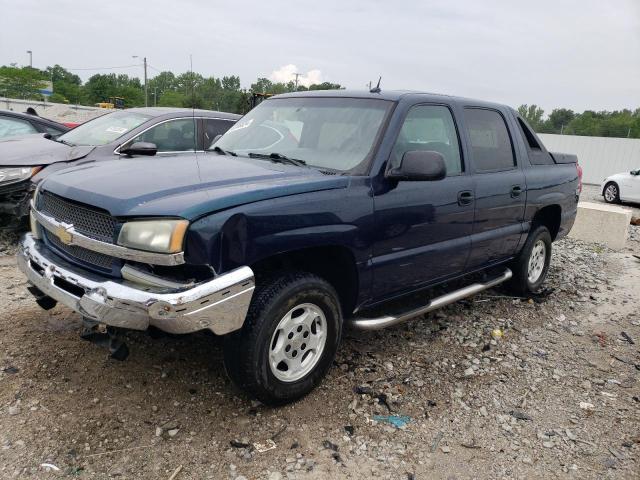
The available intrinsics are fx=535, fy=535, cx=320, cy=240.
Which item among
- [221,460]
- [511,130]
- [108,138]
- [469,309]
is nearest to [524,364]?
[469,309]

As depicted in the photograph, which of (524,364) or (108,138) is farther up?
(108,138)

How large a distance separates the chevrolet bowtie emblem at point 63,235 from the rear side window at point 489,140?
118 inches

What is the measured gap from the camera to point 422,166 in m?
3.31

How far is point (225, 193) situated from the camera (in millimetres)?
2748

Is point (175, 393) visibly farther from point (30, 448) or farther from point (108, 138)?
point (108, 138)

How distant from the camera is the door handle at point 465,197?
4.01m

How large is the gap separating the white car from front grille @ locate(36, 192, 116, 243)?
16.2 meters

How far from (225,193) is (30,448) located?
5.25ft

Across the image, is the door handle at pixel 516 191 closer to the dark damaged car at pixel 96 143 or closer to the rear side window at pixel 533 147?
→ the rear side window at pixel 533 147

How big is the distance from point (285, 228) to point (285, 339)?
2.16 ft

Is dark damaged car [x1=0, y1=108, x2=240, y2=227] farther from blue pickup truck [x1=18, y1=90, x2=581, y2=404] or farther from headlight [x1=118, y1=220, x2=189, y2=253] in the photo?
headlight [x1=118, y1=220, x2=189, y2=253]

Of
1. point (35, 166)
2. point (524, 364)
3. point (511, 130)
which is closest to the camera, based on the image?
point (524, 364)

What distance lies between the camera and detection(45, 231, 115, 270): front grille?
111 inches

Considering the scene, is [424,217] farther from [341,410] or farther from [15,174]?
[15,174]
